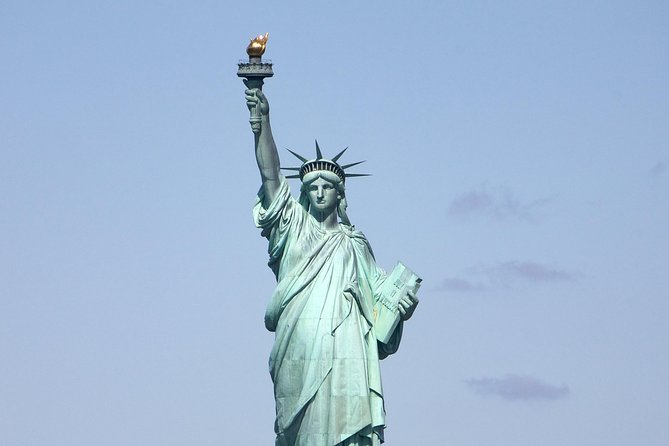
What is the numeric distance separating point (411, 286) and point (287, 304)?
7.85 feet

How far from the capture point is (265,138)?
1890 inches

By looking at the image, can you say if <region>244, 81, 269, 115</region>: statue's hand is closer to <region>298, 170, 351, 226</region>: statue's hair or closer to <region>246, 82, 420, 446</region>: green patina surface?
<region>246, 82, 420, 446</region>: green patina surface

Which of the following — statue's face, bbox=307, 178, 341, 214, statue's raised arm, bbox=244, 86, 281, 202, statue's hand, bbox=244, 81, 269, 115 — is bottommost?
statue's face, bbox=307, 178, 341, 214

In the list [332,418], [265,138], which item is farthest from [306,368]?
[265,138]

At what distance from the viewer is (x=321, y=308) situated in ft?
156

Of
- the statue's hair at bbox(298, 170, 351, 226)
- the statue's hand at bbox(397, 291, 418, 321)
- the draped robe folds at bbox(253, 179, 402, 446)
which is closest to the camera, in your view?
the draped robe folds at bbox(253, 179, 402, 446)

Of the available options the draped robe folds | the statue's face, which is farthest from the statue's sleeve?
the statue's face

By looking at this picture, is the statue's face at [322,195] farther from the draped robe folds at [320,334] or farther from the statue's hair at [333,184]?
the draped robe folds at [320,334]

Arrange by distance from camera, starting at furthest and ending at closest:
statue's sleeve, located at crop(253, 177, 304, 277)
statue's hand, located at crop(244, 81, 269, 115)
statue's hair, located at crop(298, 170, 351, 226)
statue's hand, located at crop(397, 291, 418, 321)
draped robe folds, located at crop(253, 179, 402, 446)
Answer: statue's hair, located at crop(298, 170, 351, 226)
statue's sleeve, located at crop(253, 177, 304, 277)
statue's hand, located at crop(397, 291, 418, 321)
statue's hand, located at crop(244, 81, 269, 115)
draped robe folds, located at crop(253, 179, 402, 446)

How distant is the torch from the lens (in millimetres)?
47969

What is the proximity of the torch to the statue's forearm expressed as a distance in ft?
0.50

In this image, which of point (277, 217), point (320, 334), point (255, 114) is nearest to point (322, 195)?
point (277, 217)

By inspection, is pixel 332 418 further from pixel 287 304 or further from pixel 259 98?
pixel 259 98

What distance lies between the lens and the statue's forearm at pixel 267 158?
48.0m
